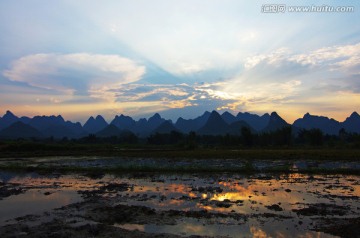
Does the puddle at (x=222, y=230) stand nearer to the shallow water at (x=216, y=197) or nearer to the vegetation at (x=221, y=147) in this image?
the shallow water at (x=216, y=197)

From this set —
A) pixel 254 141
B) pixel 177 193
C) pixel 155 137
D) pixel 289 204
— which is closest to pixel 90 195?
pixel 177 193

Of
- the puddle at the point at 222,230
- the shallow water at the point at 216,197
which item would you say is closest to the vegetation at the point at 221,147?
the shallow water at the point at 216,197

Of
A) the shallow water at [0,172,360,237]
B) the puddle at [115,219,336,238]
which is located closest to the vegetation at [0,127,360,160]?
the shallow water at [0,172,360,237]

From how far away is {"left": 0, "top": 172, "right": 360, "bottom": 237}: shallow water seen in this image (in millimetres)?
11156

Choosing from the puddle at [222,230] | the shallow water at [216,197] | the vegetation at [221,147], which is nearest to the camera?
the puddle at [222,230]

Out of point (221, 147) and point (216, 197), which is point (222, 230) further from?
point (221, 147)

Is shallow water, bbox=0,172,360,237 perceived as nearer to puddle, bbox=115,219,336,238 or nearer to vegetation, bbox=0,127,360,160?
puddle, bbox=115,219,336,238

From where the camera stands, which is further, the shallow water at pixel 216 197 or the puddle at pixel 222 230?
the shallow water at pixel 216 197

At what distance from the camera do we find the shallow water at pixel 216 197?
36.6 ft

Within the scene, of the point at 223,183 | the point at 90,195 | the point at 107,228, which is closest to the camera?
the point at 107,228

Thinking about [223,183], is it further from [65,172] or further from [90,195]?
[65,172]

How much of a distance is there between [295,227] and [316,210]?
2.69m

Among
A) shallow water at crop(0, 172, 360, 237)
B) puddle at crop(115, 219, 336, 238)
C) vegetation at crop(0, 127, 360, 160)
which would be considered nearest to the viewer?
puddle at crop(115, 219, 336, 238)

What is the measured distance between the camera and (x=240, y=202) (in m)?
15.0
